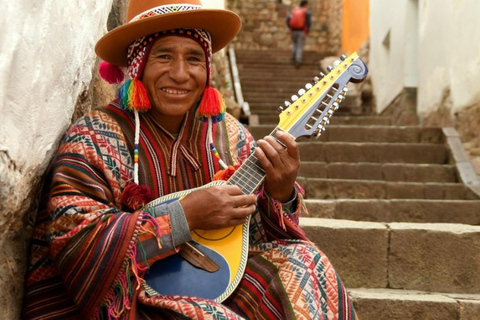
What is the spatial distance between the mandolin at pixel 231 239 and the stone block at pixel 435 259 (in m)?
1.32

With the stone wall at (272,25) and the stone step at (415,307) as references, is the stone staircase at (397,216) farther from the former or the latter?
the stone wall at (272,25)

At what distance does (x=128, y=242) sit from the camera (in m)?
1.69

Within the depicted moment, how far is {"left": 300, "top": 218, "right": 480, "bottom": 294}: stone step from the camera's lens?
10.1 feet

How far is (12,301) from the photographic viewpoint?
1.78 metres

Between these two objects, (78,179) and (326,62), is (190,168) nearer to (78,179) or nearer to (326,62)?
(78,179)

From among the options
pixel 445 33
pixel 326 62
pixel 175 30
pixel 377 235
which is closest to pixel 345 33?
pixel 326 62

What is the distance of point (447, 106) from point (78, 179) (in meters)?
5.75

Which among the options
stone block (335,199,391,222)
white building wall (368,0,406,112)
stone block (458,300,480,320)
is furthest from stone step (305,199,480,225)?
white building wall (368,0,406,112)

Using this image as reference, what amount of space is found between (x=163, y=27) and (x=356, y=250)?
1.74 meters

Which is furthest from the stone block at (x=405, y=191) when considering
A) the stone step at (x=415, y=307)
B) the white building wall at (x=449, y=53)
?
the stone step at (x=415, y=307)

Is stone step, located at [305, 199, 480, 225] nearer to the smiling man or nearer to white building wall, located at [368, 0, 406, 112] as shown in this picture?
the smiling man

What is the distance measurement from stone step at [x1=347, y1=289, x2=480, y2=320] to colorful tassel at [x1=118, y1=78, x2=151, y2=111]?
58.0 inches

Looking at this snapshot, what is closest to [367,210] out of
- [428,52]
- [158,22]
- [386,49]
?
[158,22]

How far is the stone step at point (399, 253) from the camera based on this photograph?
3078 mm
